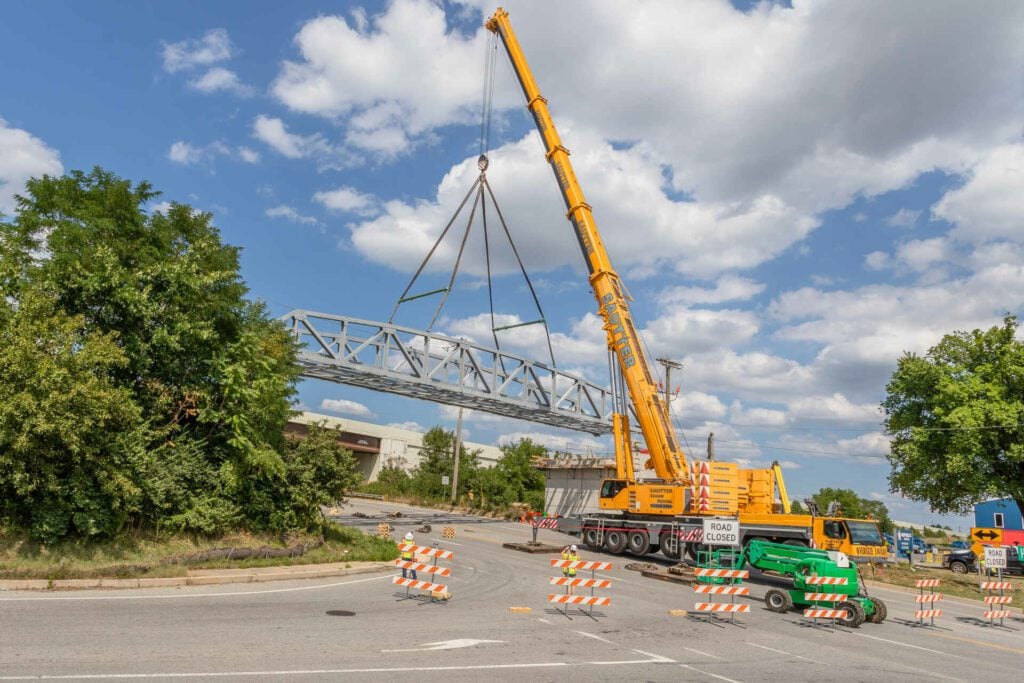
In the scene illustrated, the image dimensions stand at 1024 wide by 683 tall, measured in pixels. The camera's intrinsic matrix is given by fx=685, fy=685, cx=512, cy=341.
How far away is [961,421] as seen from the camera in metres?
33.2

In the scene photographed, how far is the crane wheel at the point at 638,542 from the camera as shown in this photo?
A: 1067 inches

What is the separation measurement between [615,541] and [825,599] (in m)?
13.3

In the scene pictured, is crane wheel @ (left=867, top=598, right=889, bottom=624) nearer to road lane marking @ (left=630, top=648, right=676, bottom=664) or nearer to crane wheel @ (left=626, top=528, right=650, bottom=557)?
road lane marking @ (left=630, top=648, right=676, bottom=664)

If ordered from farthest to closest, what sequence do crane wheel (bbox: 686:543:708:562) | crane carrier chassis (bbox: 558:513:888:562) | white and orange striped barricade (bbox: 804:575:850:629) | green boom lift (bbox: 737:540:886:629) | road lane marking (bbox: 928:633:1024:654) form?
crane wheel (bbox: 686:543:708:562) → crane carrier chassis (bbox: 558:513:888:562) → green boom lift (bbox: 737:540:886:629) → white and orange striped barricade (bbox: 804:575:850:629) → road lane marking (bbox: 928:633:1024:654)

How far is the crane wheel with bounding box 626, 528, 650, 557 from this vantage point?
27.1m

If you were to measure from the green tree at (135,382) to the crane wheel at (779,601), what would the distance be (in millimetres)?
11791

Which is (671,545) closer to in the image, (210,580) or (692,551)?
(692,551)

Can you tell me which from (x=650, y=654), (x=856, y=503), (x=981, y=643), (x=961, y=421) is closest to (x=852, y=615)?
(x=981, y=643)

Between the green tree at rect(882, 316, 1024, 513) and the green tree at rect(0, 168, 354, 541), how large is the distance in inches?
1187

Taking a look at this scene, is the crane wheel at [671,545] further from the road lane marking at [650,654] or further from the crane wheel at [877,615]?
the road lane marking at [650,654]

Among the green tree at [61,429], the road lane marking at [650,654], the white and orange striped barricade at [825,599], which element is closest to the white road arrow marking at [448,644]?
the road lane marking at [650,654]

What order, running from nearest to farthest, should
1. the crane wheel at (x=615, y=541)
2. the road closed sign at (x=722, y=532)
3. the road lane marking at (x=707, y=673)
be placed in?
1. the road lane marking at (x=707, y=673)
2. the road closed sign at (x=722, y=532)
3. the crane wheel at (x=615, y=541)

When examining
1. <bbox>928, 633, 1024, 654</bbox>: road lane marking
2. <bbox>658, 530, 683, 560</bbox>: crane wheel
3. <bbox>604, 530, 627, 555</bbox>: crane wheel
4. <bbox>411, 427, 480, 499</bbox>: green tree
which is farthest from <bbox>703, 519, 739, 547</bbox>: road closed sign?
<bbox>411, 427, 480, 499</bbox>: green tree

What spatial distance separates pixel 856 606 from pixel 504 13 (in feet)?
99.0
